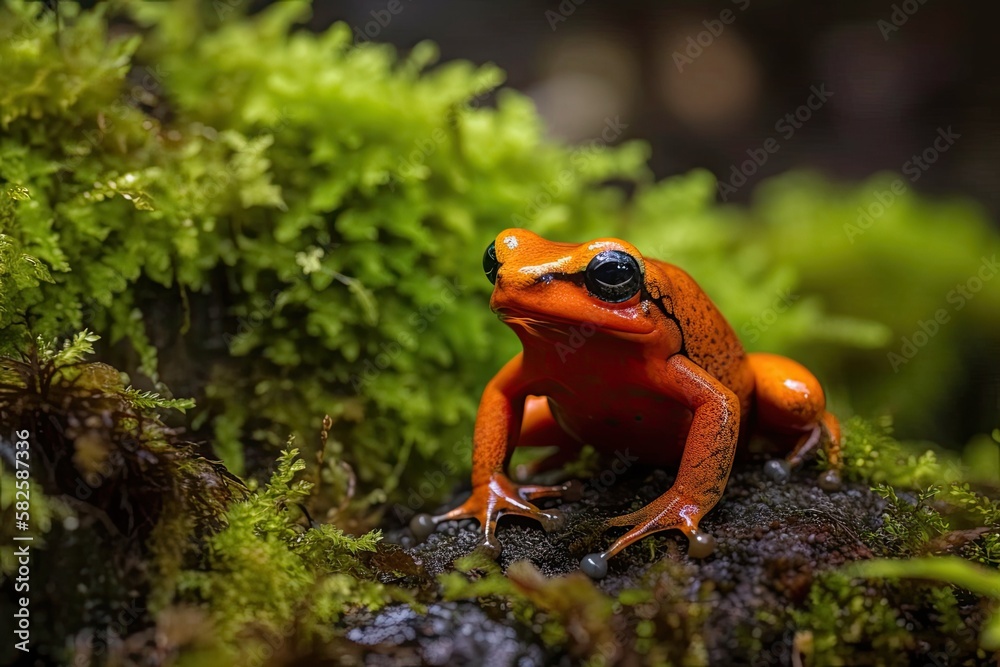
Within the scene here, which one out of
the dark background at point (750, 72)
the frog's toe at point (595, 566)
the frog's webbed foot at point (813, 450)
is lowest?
the frog's toe at point (595, 566)

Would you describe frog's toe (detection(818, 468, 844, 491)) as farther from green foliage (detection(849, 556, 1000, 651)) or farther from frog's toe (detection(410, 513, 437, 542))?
frog's toe (detection(410, 513, 437, 542))

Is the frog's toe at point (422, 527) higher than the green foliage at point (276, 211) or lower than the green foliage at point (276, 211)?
lower

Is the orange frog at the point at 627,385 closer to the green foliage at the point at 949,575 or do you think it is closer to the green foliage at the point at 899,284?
the green foliage at the point at 949,575

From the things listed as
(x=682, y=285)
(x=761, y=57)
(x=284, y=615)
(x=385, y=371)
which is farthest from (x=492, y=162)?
(x=761, y=57)

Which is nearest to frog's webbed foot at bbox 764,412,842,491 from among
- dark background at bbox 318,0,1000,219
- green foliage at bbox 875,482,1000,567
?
green foliage at bbox 875,482,1000,567

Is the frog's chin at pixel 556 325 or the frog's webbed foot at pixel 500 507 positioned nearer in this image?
the frog's chin at pixel 556 325

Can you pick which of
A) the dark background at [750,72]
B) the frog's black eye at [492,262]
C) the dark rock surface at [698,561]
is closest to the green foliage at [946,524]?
the dark rock surface at [698,561]

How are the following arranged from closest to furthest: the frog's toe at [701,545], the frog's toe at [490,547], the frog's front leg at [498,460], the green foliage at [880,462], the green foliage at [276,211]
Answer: the frog's toe at [701,545] → the frog's toe at [490,547] → the frog's front leg at [498,460] → the green foliage at [880,462] → the green foliage at [276,211]
